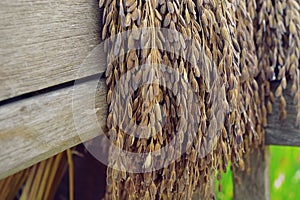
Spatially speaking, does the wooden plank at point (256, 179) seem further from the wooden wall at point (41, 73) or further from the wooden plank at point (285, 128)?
the wooden wall at point (41, 73)

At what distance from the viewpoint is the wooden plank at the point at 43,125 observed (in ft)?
2.51

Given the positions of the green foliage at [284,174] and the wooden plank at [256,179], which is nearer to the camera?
the wooden plank at [256,179]

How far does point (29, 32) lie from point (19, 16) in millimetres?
31

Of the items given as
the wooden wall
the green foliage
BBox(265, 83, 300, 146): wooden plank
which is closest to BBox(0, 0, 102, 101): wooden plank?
the wooden wall

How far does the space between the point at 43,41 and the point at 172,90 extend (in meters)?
0.27

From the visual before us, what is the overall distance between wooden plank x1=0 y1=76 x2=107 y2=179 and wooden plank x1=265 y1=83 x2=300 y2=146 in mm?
610

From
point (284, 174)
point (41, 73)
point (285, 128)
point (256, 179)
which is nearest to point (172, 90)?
point (41, 73)

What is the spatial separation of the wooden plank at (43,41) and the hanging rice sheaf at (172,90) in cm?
5

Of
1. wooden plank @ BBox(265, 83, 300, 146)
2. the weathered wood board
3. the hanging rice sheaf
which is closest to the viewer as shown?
the weathered wood board

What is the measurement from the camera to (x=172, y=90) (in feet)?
3.20

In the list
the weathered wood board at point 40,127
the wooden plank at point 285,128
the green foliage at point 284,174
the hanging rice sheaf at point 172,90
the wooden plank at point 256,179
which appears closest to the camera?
the weathered wood board at point 40,127

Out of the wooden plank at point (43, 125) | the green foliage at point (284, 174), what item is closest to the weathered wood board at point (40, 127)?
the wooden plank at point (43, 125)

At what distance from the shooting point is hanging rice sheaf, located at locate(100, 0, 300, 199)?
957mm

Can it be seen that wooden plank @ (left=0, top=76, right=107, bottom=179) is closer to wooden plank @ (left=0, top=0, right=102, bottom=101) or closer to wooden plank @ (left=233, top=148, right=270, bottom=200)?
wooden plank @ (left=0, top=0, right=102, bottom=101)
